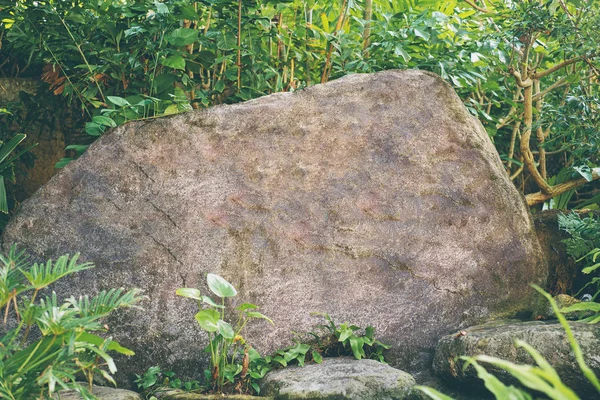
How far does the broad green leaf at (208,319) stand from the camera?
9.34 feet

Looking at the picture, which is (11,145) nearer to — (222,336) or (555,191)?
(222,336)

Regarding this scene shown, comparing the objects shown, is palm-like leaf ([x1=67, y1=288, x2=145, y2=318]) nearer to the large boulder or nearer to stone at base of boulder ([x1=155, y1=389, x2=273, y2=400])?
stone at base of boulder ([x1=155, y1=389, x2=273, y2=400])

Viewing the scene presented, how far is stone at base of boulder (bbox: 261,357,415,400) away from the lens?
9.09ft

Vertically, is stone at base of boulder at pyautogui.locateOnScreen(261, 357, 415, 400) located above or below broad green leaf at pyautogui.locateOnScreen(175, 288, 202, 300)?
below

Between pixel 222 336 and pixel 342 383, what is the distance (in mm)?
593

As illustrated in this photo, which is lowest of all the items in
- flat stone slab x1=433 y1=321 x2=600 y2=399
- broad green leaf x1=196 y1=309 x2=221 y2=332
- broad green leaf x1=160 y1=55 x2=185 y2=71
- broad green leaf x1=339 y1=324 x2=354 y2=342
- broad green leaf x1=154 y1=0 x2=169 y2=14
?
broad green leaf x1=339 y1=324 x2=354 y2=342

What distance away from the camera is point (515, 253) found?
3676mm

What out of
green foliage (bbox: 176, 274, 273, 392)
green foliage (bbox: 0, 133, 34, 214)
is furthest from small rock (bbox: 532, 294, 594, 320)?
green foliage (bbox: 0, 133, 34, 214)

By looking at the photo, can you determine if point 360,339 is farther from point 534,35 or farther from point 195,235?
point 534,35

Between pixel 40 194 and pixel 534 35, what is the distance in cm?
315

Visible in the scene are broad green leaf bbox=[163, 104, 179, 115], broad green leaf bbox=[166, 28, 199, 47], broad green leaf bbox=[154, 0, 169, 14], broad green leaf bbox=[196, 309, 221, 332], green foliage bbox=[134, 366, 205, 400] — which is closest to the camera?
broad green leaf bbox=[196, 309, 221, 332]

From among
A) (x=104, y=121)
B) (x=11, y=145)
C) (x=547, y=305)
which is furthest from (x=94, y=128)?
(x=547, y=305)

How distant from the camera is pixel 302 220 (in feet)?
11.7

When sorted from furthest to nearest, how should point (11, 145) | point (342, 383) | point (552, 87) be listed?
point (552, 87)
point (11, 145)
point (342, 383)
